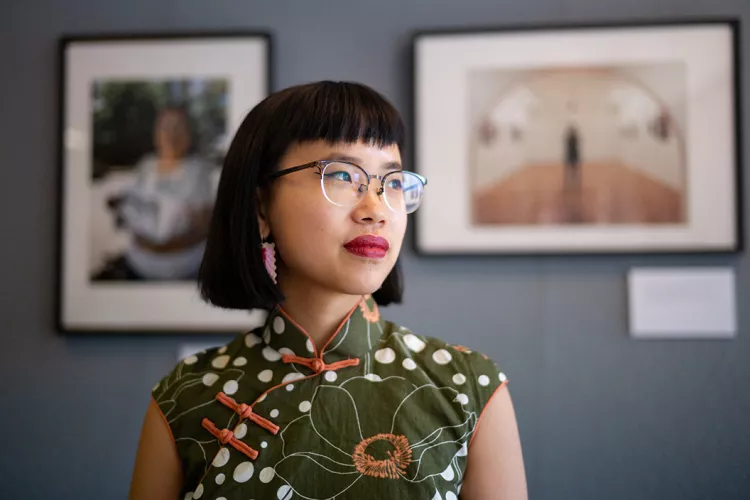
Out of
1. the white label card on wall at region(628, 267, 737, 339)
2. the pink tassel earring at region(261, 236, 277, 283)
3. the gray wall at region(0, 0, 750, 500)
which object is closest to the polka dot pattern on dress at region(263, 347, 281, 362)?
the pink tassel earring at region(261, 236, 277, 283)

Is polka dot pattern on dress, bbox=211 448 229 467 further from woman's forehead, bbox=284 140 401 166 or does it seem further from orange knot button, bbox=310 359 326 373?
woman's forehead, bbox=284 140 401 166

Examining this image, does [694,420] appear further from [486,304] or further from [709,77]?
[709,77]

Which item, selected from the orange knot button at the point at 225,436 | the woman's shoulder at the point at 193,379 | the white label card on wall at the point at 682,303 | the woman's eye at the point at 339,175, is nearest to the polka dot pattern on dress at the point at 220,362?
the woman's shoulder at the point at 193,379

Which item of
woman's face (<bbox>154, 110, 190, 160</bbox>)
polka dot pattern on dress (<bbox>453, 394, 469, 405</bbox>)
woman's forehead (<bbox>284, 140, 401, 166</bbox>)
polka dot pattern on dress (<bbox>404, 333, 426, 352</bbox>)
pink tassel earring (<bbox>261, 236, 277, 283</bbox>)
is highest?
woman's face (<bbox>154, 110, 190, 160</bbox>)

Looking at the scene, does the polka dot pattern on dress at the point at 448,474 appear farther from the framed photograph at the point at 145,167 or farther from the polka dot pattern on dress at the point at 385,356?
the framed photograph at the point at 145,167

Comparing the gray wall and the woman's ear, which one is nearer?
the woman's ear

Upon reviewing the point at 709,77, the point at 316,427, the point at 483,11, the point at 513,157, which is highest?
the point at 483,11

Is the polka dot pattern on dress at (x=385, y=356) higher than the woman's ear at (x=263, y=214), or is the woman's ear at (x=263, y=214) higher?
the woman's ear at (x=263, y=214)

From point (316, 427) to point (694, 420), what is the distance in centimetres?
89

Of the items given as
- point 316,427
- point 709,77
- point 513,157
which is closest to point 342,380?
point 316,427

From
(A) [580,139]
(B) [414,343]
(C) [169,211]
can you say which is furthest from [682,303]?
(C) [169,211]

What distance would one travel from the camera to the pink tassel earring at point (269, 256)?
81cm

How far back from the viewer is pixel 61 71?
1.47 metres

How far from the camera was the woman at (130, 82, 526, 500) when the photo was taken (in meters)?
0.74
